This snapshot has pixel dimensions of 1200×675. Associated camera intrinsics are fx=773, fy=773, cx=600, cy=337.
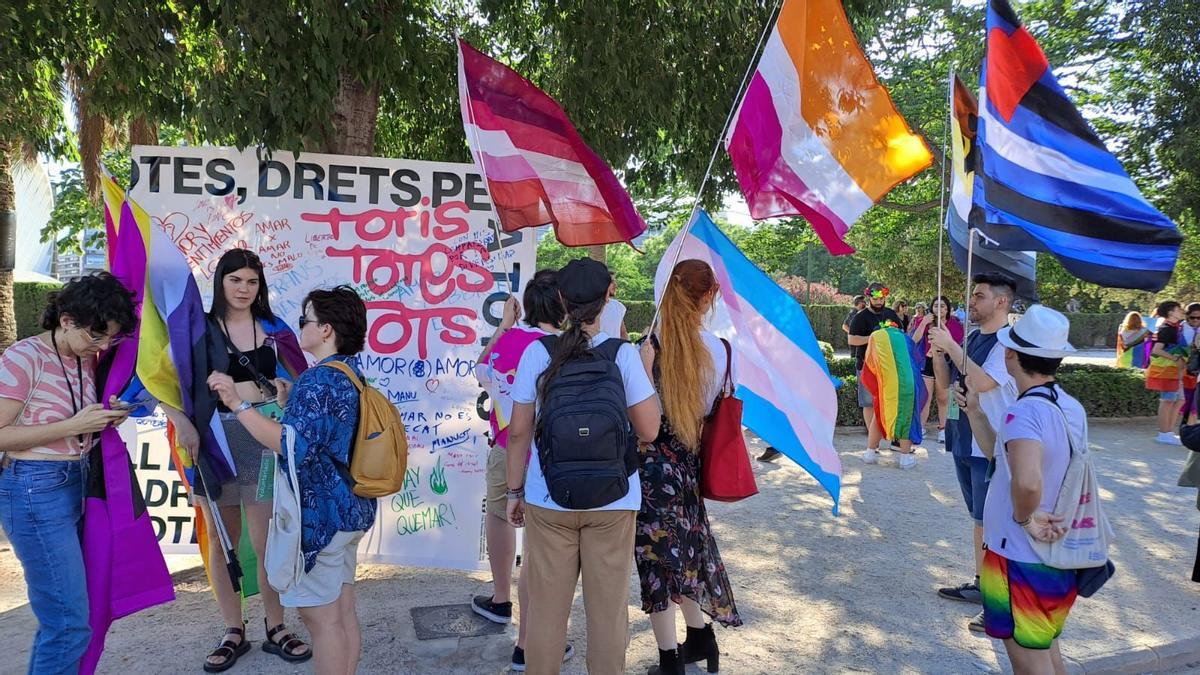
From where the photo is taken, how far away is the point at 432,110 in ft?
20.3

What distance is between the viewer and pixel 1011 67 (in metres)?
3.47

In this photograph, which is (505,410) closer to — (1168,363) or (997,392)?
(997,392)

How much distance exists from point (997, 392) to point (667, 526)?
5.85 feet

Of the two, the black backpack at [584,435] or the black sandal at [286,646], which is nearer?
the black backpack at [584,435]

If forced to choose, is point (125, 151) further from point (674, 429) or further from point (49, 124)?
point (674, 429)

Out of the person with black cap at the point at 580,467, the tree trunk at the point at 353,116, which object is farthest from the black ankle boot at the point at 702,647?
the tree trunk at the point at 353,116

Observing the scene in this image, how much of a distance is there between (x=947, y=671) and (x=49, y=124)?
1016cm

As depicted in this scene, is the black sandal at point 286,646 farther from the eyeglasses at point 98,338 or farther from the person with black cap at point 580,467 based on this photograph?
the eyeglasses at point 98,338

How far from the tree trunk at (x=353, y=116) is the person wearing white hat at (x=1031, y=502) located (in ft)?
13.0

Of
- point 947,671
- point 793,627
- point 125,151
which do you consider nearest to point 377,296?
point 793,627

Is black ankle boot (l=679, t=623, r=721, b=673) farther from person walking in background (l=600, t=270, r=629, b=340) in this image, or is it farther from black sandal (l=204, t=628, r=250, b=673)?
black sandal (l=204, t=628, r=250, b=673)

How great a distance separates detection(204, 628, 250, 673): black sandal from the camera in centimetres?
345

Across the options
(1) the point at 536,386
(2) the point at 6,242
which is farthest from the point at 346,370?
(2) the point at 6,242

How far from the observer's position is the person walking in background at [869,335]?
852 centimetres
